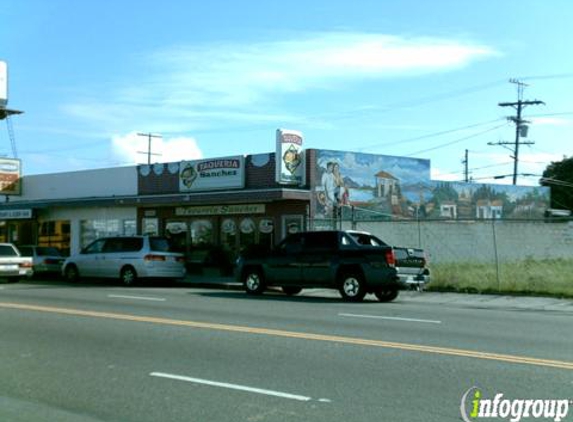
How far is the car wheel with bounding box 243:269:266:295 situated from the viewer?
2050 cm

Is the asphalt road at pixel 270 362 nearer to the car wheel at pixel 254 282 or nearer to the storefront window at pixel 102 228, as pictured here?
the car wheel at pixel 254 282

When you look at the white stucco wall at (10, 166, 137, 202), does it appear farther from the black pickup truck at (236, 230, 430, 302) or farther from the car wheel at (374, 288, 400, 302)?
the car wheel at (374, 288, 400, 302)

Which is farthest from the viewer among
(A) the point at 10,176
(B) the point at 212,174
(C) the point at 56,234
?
(A) the point at 10,176

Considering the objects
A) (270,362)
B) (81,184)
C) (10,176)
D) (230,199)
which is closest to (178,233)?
(230,199)

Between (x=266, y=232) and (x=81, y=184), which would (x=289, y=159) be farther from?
(x=81, y=184)

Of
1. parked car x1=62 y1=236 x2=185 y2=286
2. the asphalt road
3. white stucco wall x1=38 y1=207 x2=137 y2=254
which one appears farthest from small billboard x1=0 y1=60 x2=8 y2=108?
the asphalt road

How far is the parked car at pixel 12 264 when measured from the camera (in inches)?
1014

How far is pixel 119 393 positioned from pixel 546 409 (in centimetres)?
428

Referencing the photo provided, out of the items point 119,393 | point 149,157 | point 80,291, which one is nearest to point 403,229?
point 80,291

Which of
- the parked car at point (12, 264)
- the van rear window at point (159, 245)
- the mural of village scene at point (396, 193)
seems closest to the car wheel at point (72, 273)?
the parked car at point (12, 264)

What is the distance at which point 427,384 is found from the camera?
7.77m

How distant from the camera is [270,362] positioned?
30.1ft

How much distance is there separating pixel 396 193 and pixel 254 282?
44.6ft

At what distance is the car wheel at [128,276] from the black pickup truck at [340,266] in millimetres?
5513
